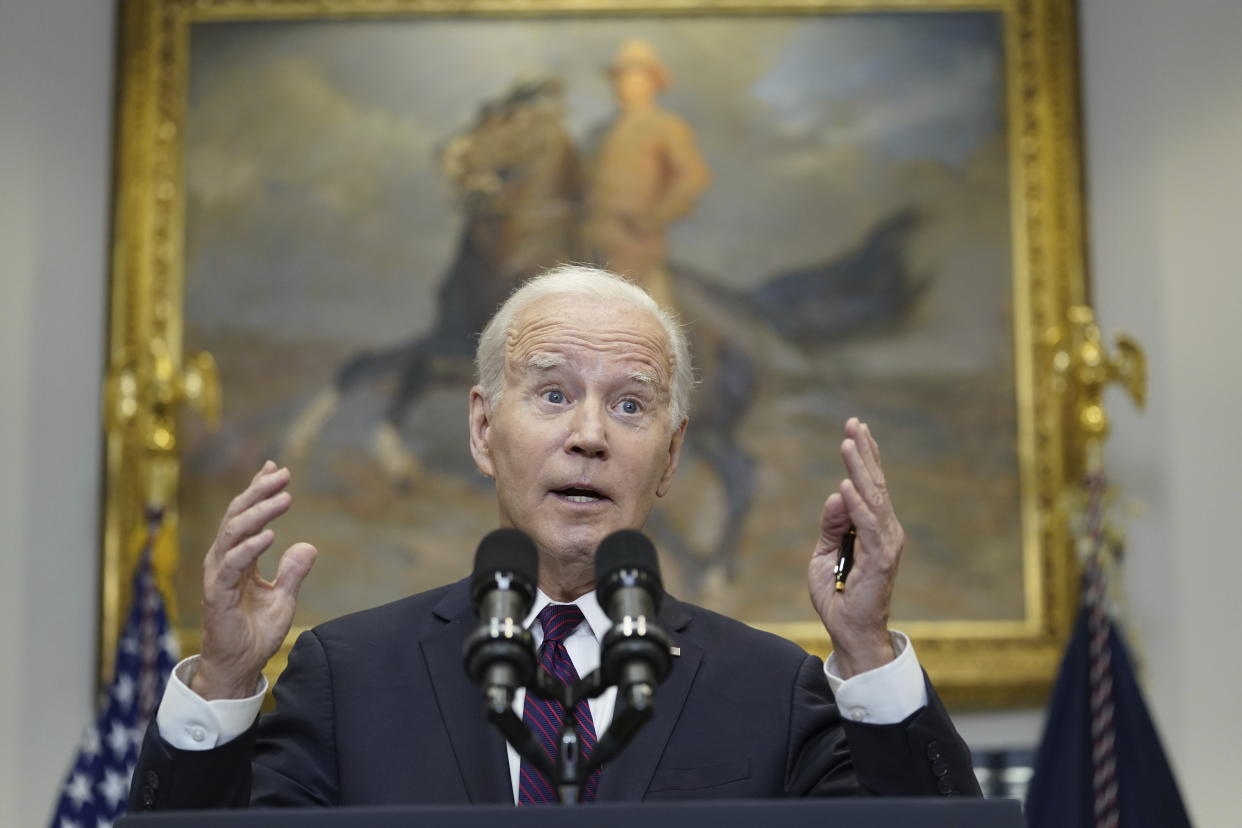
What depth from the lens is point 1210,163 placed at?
6.64m

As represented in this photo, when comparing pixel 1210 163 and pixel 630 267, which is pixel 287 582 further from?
pixel 1210 163

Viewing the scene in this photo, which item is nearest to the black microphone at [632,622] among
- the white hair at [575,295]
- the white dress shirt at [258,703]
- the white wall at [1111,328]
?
the white dress shirt at [258,703]

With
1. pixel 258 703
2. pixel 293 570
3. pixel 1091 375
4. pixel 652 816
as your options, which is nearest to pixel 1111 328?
pixel 1091 375

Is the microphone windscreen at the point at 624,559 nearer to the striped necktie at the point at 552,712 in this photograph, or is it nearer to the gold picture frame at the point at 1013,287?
the striped necktie at the point at 552,712

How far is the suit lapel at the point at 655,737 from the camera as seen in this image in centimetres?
267

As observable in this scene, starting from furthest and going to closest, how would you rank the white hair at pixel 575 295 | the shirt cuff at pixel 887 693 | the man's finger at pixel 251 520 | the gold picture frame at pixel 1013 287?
the gold picture frame at pixel 1013 287
the white hair at pixel 575 295
the shirt cuff at pixel 887 693
the man's finger at pixel 251 520

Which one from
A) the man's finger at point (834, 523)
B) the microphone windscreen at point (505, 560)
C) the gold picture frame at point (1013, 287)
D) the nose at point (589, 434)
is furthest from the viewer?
the gold picture frame at point (1013, 287)

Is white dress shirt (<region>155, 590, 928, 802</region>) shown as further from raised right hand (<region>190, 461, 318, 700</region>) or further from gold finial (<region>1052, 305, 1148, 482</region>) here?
gold finial (<region>1052, 305, 1148, 482</region>)

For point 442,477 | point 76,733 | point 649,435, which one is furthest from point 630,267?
point 649,435

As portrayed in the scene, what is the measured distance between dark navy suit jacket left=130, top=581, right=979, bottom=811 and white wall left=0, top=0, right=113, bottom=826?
3879 mm

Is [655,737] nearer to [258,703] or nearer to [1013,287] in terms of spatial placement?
[258,703]

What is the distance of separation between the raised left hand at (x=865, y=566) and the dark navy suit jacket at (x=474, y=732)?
12cm

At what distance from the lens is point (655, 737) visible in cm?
275

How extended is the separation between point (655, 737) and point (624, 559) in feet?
2.59
